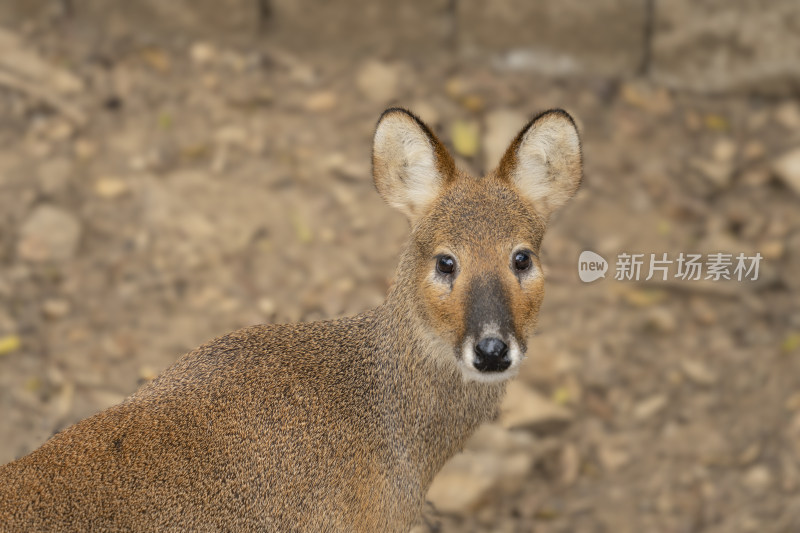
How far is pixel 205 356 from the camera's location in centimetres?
356

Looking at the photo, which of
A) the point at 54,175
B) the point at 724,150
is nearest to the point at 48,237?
the point at 54,175

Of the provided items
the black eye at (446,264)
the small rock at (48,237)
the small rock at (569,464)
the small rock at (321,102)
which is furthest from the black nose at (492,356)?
the small rock at (321,102)

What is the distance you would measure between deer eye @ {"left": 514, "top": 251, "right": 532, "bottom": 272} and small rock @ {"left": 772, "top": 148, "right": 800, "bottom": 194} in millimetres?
4447

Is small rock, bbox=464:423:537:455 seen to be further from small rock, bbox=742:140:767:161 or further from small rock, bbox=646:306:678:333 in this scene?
small rock, bbox=742:140:767:161

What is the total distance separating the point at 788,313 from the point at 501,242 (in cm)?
395

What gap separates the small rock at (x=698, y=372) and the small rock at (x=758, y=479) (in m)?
0.65

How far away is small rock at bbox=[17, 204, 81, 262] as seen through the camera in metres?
6.60

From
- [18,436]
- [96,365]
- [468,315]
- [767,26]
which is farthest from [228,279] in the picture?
[767,26]

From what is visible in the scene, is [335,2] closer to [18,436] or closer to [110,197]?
[110,197]

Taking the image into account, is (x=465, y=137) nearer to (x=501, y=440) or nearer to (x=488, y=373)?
(x=501, y=440)

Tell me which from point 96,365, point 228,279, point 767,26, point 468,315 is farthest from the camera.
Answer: point 767,26

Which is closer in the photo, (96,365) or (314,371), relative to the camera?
(314,371)

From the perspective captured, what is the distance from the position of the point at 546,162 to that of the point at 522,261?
1.26 ft

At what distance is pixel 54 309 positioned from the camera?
20.9 ft
